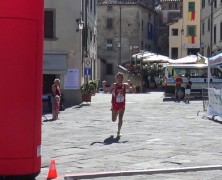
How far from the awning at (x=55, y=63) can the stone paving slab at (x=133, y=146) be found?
36.6 ft

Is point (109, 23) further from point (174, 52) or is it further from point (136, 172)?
point (136, 172)

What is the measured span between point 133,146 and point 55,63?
1914 cm

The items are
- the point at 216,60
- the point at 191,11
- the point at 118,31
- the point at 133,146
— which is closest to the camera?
the point at 133,146

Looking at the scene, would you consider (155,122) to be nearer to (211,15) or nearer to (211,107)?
(211,107)

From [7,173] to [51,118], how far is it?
13902mm

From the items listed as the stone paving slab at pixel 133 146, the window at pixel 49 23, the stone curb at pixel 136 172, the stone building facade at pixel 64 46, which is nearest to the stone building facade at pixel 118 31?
the stone building facade at pixel 64 46

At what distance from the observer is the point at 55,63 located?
→ 31.3m

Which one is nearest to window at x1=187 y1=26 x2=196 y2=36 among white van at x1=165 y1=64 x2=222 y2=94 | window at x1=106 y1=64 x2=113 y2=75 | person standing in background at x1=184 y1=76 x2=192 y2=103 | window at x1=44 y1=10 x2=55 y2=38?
window at x1=106 y1=64 x2=113 y2=75

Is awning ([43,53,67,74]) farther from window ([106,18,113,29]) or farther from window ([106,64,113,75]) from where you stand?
window ([106,18,113,29])

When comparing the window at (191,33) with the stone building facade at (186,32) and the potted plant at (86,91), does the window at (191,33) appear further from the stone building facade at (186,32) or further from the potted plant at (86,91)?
the potted plant at (86,91)

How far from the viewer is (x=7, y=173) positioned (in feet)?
25.0

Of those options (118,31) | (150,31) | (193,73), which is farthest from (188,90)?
(150,31)

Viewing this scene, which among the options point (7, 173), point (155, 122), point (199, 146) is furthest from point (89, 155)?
point (155, 122)

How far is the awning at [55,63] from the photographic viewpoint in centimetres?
3106
